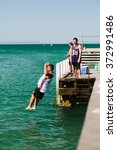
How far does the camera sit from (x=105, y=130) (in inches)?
156

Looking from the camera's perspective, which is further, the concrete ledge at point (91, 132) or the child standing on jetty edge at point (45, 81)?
the child standing on jetty edge at point (45, 81)

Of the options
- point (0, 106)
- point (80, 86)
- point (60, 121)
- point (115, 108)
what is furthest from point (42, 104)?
point (115, 108)

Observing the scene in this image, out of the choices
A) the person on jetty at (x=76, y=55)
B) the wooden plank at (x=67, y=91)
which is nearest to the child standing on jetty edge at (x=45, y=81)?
the person on jetty at (x=76, y=55)

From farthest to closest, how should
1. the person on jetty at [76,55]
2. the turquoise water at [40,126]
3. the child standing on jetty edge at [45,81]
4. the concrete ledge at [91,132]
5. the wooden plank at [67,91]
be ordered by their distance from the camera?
1. the wooden plank at [67,91]
2. the person on jetty at [76,55]
3. the turquoise water at [40,126]
4. the child standing on jetty edge at [45,81]
5. the concrete ledge at [91,132]

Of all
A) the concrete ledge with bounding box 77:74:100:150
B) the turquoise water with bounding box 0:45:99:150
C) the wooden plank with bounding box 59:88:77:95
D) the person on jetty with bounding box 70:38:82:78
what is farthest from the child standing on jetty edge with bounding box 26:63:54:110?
the wooden plank with bounding box 59:88:77:95

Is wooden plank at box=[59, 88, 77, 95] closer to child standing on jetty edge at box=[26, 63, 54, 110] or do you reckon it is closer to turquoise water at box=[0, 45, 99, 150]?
turquoise water at box=[0, 45, 99, 150]

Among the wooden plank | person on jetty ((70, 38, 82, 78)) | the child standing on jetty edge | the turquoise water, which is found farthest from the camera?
the wooden plank

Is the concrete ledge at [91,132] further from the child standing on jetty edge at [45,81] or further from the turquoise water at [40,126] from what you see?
the turquoise water at [40,126]

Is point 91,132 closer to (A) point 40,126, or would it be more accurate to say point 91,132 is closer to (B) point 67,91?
(A) point 40,126

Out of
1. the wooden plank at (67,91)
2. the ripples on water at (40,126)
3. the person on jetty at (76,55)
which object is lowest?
the ripples on water at (40,126)

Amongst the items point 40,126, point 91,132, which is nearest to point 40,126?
point 40,126

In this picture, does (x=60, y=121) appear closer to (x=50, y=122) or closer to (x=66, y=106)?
(x=50, y=122)

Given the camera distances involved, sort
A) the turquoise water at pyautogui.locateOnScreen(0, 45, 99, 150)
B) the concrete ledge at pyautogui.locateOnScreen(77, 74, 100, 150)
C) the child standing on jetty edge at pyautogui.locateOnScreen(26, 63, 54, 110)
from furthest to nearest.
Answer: the turquoise water at pyautogui.locateOnScreen(0, 45, 99, 150), the child standing on jetty edge at pyautogui.locateOnScreen(26, 63, 54, 110), the concrete ledge at pyautogui.locateOnScreen(77, 74, 100, 150)

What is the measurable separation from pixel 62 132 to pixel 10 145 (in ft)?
9.23
